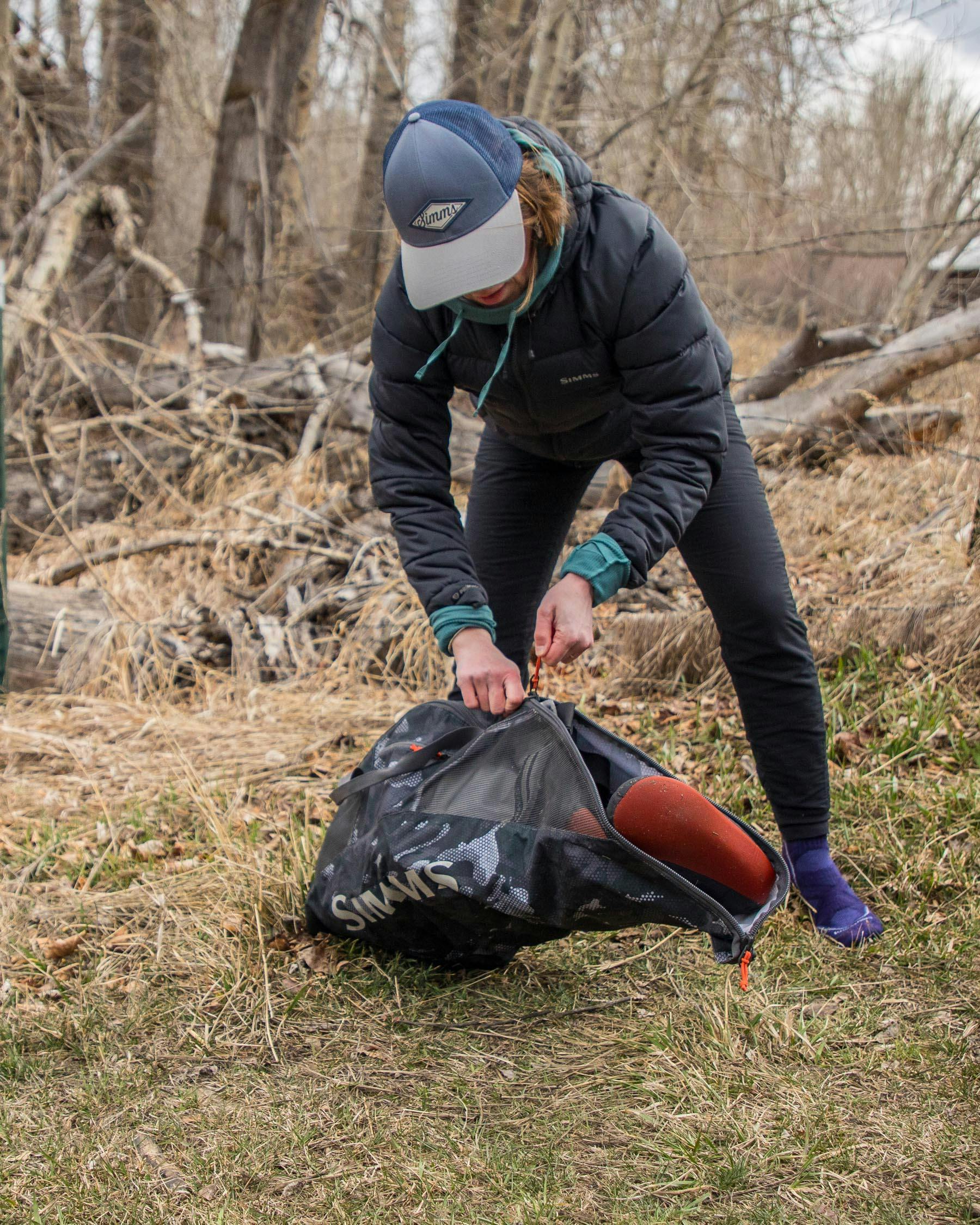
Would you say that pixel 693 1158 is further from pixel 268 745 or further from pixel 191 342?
pixel 191 342

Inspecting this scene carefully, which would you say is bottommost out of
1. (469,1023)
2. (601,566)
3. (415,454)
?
(469,1023)

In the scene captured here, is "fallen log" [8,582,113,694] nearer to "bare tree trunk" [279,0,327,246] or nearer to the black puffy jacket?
the black puffy jacket

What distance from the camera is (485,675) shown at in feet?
6.91

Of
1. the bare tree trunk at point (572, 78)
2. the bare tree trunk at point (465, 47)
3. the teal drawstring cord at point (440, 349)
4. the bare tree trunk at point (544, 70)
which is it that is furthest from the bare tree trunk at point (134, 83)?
the teal drawstring cord at point (440, 349)

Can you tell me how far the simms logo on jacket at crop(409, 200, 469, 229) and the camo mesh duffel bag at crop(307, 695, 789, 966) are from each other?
0.97m

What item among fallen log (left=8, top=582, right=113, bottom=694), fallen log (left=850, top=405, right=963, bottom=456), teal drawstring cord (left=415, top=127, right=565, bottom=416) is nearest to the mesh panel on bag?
teal drawstring cord (left=415, top=127, right=565, bottom=416)

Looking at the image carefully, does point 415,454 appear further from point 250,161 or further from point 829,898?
point 250,161

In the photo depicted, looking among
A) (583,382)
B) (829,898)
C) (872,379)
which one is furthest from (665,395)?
(872,379)

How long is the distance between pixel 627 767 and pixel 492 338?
0.98 m

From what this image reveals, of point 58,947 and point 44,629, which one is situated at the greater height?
point 44,629

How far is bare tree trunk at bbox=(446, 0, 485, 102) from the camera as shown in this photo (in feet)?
30.7

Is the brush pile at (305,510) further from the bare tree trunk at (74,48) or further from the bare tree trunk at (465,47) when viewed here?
the bare tree trunk at (465,47)

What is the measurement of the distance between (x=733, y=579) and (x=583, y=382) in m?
0.60

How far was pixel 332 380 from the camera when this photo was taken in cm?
681
